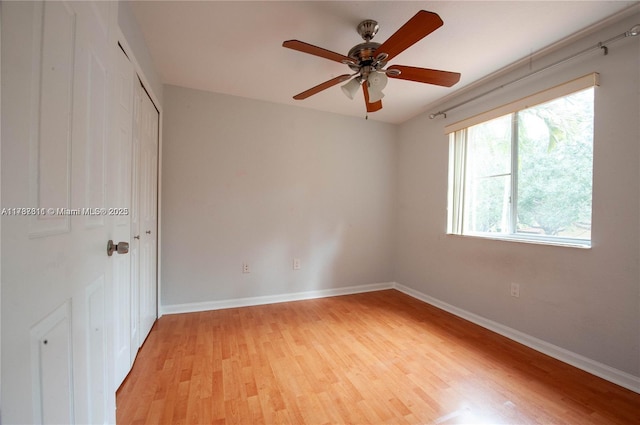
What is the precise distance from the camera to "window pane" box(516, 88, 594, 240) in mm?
1865

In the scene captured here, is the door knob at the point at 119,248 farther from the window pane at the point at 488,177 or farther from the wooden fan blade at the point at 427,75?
the window pane at the point at 488,177

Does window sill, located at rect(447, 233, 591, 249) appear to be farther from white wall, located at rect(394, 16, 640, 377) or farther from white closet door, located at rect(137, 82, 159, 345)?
white closet door, located at rect(137, 82, 159, 345)

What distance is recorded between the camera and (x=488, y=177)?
2.58 metres

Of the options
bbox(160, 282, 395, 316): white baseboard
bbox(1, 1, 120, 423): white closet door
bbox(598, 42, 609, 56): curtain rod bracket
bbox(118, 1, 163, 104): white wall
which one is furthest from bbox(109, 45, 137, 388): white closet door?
bbox(598, 42, 609, 56): curtain rod bracket

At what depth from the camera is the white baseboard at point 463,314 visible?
1.66 meters

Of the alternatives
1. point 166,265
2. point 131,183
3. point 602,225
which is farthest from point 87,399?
point 602,225

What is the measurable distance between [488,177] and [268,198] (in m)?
2.47

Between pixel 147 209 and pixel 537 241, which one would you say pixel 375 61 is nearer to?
pixel 537 241

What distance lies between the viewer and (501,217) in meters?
2.45

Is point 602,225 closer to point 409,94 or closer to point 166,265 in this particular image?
point 409,94

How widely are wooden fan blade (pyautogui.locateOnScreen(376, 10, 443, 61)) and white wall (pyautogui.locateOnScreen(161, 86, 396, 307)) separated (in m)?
1.77

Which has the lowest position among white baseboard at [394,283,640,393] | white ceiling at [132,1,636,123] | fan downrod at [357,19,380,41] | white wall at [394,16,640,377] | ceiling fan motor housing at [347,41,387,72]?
white baseboard at [394,283,640,393]

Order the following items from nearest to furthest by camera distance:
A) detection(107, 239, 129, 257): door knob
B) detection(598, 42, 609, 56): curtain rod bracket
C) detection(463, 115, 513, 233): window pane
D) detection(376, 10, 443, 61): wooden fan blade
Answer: detection(107, 239, 129, 257): door knob → detection(376, 10, 443, 61): wooden fan blade → detection(598, 42, 609, 56): curtain rod bracket → detection(463, 115, 513, 233): window pane

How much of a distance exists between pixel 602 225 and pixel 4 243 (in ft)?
9.39
